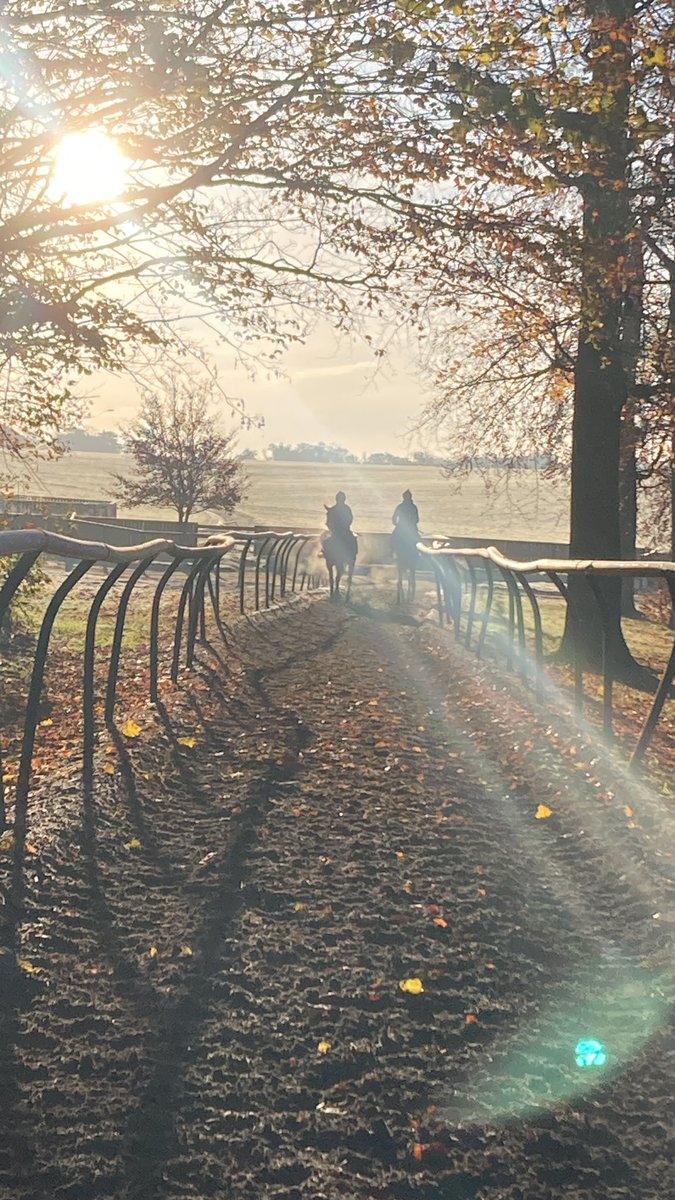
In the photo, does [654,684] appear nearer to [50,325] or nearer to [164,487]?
[50,325]

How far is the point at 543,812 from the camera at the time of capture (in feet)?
17.8

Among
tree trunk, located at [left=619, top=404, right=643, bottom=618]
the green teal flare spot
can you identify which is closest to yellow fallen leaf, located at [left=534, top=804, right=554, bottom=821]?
the green teal flare spot

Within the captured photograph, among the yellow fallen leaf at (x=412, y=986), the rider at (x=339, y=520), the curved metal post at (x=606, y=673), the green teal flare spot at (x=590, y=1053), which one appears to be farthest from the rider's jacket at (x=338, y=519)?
the green teal flare spot at (x=590, y=1053)

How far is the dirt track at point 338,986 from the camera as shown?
2367mm

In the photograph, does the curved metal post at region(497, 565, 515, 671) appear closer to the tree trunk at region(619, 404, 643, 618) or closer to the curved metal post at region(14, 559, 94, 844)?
the tree trunk at region(619, 404, 643, 618)

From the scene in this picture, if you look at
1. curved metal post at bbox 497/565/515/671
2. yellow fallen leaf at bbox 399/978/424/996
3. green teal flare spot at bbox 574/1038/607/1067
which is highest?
curved metal post at bbox 497/565/515/671

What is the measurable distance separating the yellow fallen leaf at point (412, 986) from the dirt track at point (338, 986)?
0.02 metres

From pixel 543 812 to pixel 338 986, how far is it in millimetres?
2474

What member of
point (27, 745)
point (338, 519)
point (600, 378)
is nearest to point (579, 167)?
point (600, 378)

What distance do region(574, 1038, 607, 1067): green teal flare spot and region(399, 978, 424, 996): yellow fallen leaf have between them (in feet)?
1.74

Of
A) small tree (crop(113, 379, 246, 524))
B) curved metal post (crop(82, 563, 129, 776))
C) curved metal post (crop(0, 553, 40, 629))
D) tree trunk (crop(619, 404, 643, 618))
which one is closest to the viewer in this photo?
curved metal post (crop(0, 553, 40, 629))

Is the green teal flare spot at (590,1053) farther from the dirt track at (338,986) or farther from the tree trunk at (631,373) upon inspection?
the tree trunk at (631,373)

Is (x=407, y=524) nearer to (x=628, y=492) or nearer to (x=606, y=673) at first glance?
(x=628, y=492)

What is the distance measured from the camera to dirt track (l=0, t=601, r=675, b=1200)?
2.37m
